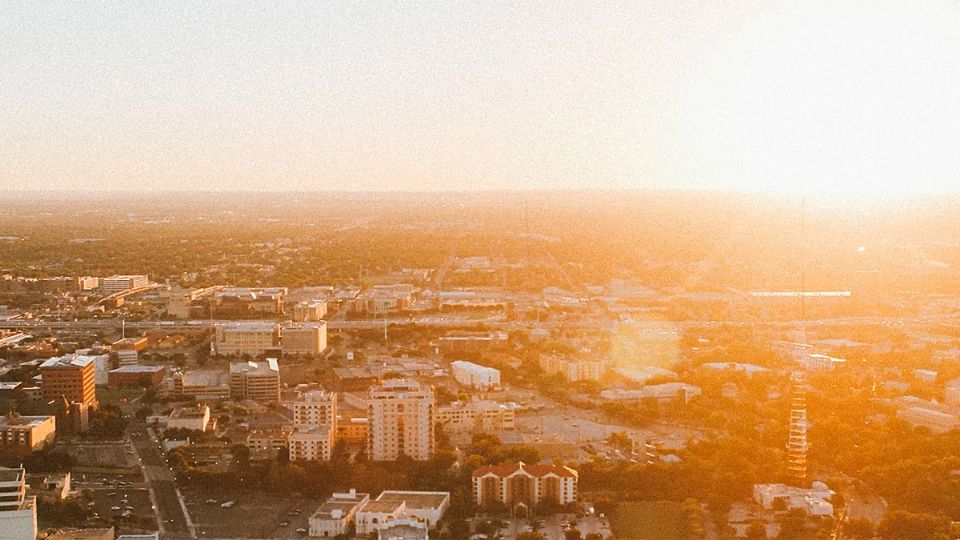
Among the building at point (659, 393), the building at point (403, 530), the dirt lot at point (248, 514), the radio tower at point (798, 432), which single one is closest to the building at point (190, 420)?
the dirt lot at point (248, 514)

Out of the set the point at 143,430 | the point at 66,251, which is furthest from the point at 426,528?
the point at 66,251

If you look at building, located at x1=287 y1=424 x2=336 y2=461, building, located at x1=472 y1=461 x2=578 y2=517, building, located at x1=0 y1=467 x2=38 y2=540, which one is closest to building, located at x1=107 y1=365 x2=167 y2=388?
building, located at x1=287 y1=424 x2=336 y2=461

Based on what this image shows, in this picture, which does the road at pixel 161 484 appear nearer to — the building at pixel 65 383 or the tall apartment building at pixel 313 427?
the building at pixel 65 383

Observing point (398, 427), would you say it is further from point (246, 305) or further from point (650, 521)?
point (246, 305)

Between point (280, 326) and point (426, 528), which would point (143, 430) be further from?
point (280, 326)

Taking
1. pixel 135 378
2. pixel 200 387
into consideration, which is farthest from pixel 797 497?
pixel 135 378

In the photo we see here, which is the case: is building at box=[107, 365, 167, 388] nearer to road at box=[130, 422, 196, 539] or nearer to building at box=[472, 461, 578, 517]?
road at box=[130, 422, 196, 539]
